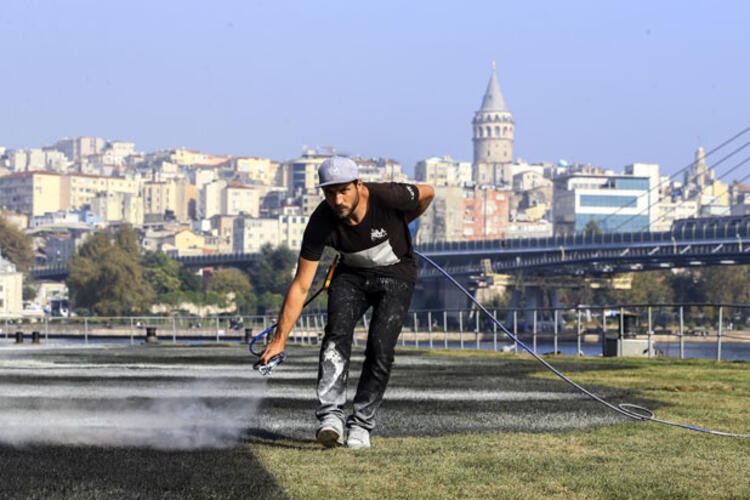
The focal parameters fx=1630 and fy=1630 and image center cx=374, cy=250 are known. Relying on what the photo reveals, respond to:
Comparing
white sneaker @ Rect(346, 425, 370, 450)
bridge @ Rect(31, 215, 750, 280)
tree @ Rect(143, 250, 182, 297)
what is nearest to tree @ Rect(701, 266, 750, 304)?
bridge @ Rect(31, 215, 750, 280)

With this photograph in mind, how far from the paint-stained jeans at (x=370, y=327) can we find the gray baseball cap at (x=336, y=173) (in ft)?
2.55

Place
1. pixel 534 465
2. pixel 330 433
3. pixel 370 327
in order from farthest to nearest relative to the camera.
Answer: pixel 370 327 → pixel 330 433 → pixel 534 465

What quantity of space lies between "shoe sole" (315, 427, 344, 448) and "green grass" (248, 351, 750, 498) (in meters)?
0.06

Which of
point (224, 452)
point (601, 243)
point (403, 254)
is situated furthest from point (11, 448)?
point (601, 243)

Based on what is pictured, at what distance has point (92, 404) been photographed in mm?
11234

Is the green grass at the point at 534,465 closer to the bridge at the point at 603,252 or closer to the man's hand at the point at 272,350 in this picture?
the man's hand at the point at 272,350

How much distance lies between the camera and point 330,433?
8445mm

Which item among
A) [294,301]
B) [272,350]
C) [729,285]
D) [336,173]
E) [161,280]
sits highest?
[161,280]

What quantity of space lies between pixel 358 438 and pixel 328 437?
0.19m

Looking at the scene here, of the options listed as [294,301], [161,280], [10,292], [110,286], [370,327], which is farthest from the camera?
[161,280]

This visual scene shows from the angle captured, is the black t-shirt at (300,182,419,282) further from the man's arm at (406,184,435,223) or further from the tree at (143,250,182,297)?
→ the tree at (143,250,182,297)

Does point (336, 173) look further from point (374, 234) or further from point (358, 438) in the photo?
point (358, 438)

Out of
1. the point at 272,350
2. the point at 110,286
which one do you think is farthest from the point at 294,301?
the point at 110,286

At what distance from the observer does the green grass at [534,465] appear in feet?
22.7
